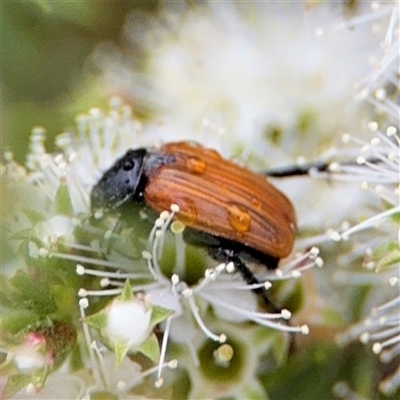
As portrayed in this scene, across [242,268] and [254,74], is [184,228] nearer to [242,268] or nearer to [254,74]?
[242,268]

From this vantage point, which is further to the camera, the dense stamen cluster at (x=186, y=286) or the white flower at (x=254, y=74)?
the white flower at (x=254, y=74)

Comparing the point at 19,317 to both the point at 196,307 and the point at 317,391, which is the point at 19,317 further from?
A: the point at 317,391

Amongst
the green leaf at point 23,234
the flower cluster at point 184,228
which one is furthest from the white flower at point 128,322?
the green leaf at point 23,234

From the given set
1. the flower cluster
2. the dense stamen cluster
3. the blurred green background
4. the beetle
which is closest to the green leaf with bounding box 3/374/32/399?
the flower cluster

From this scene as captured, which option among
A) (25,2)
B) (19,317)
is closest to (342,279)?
(19,317)

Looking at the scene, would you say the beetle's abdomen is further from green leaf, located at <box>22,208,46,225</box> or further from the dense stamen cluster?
green leaf, located at <box>22,208,46,225</box>

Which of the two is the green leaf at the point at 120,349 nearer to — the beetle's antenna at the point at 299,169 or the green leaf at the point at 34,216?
the green leaf at the point at 34,216
